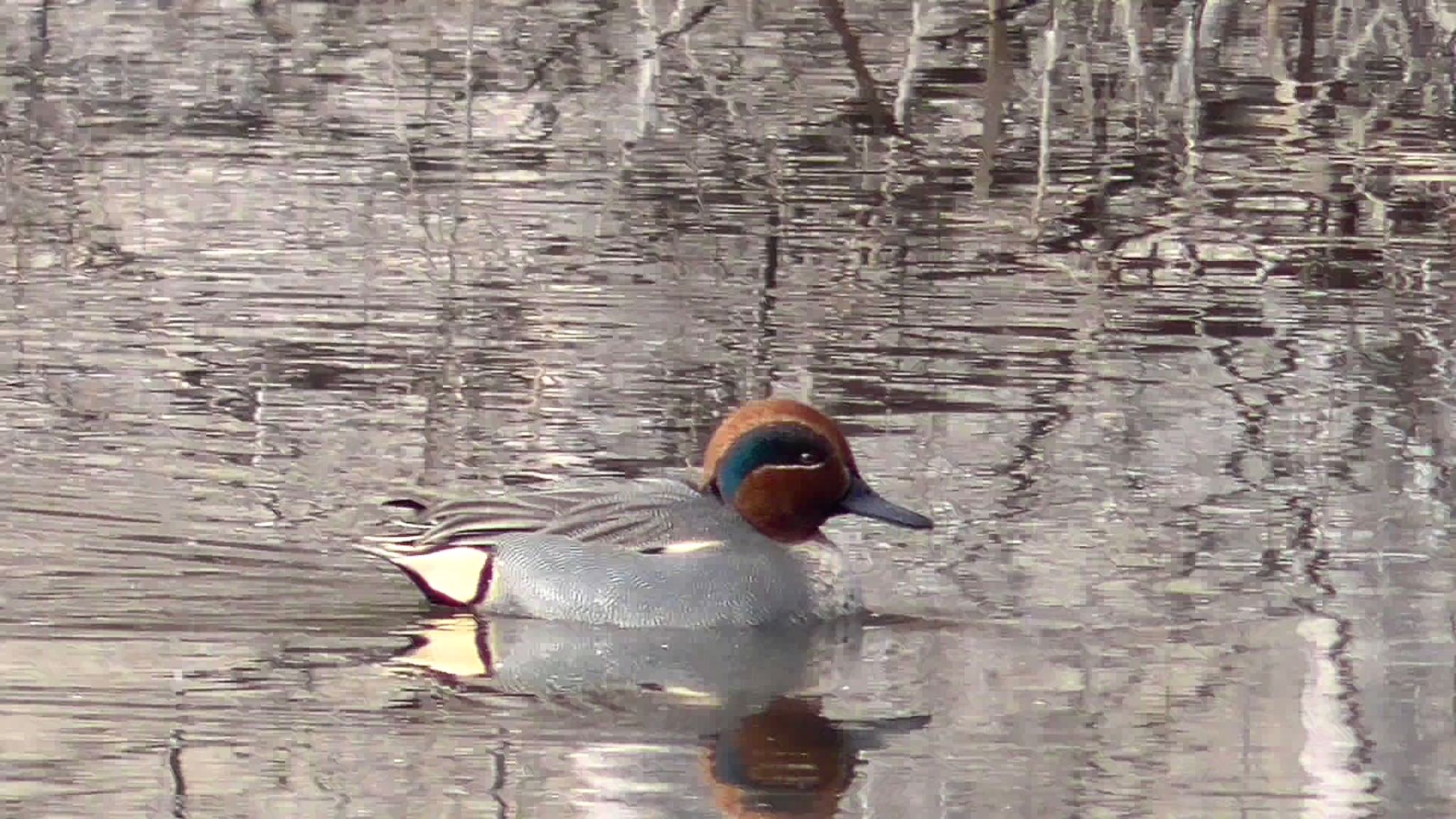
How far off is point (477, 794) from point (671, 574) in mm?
1765

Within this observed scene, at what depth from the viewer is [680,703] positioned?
701cm

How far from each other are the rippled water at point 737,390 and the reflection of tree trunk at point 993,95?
0.19 feet

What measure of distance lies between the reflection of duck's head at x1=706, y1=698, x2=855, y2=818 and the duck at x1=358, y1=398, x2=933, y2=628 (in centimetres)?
84

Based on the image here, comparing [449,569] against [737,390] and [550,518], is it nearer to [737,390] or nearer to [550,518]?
[550,518]

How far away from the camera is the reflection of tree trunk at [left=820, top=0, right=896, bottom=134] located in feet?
47.6

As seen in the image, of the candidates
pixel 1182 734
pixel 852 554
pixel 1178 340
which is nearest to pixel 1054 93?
pixel 1178 340

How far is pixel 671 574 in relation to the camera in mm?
7828

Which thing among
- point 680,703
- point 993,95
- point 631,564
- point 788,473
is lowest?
point 680,703

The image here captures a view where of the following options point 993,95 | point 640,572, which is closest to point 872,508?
point 640,572

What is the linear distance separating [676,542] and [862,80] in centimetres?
738

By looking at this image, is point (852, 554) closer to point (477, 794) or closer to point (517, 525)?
point (517, 525)

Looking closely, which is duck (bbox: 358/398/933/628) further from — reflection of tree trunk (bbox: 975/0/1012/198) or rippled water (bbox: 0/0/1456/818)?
reflection of tree trunk (bbox: 975/0/1012/198)

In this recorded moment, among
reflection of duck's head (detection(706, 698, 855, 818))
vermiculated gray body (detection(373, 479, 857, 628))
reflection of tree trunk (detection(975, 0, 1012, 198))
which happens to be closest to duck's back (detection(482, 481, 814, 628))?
vermiculated gray body (detection(373, 479, 857, 628))

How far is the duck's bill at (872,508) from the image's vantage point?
26.2 ft
